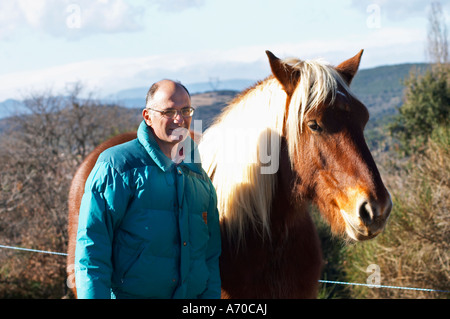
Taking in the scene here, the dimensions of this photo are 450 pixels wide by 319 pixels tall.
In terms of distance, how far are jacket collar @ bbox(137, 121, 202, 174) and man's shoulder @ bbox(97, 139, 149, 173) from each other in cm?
4

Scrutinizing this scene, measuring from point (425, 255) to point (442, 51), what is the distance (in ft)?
84.0

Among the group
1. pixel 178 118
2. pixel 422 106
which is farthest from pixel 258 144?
pixel 422 106

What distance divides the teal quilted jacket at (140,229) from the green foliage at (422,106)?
37.7 ft

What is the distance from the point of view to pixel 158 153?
7.73ft

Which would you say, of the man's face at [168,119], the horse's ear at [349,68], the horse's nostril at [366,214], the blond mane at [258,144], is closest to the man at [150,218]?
the man's face at [168,119]

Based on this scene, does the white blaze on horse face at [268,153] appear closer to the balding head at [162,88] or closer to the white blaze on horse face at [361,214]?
the white blaze on horse face at [361,214]

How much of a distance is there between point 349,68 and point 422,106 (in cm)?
1133

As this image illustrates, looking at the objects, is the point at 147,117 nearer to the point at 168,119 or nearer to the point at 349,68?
the point at 168,119

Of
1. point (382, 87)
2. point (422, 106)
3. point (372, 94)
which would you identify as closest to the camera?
point (422, 106)

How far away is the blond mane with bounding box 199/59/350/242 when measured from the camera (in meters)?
2.75

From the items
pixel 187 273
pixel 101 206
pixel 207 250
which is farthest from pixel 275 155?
pixel 101 206

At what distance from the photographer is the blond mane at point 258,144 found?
2.75 metres

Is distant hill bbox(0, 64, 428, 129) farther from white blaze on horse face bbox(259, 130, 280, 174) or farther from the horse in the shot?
white blaze on horse face bbox(259, 130, 280, 174)
